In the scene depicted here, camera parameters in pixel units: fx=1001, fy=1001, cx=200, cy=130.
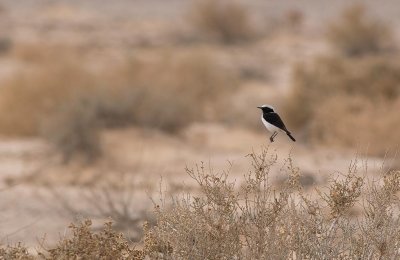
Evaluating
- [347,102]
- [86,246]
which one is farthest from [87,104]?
[86,246]

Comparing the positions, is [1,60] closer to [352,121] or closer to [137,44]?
[137,44]

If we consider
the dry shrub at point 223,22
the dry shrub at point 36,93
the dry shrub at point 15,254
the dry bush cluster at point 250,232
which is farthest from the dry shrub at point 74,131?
the dry shrub at point 223,22

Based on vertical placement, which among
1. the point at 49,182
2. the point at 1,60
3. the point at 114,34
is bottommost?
the point at 49,182

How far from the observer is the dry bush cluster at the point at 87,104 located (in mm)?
19250

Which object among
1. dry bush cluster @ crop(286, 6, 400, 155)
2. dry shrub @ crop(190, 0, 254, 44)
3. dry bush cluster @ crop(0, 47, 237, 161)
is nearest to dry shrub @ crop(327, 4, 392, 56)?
dry shrub @ crop(190, 0, 254, 44)

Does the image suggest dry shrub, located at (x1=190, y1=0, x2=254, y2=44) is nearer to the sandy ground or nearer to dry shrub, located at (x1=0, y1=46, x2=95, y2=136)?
dry shrub, located at (x1=0, y1=46, x2=95, y2=136)

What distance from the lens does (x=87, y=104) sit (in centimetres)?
2061

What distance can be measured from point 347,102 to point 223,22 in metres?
26.8

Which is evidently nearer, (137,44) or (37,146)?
(37,146)

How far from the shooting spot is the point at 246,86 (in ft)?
99.6

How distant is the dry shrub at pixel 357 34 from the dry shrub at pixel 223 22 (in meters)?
7.56

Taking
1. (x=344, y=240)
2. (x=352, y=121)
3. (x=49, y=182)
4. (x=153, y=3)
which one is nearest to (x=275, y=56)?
(x=352, y=121)

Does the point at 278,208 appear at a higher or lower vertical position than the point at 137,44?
lower

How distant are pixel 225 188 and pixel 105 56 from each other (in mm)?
31476
